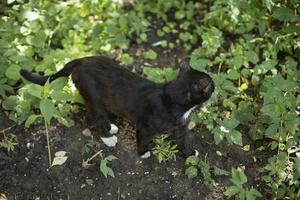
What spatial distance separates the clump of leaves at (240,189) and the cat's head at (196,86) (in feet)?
2.17

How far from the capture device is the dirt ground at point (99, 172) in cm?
378

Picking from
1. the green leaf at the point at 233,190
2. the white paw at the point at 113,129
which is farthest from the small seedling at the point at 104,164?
the green leaf at the point at 233,190

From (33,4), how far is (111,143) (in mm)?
1560

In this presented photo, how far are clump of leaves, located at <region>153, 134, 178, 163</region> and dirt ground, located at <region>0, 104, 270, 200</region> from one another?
7 centimetres

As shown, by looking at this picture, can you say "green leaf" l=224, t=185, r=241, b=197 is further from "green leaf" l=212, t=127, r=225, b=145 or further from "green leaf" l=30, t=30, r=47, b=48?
"green leaf" l=30, t=30, r=47, b=48

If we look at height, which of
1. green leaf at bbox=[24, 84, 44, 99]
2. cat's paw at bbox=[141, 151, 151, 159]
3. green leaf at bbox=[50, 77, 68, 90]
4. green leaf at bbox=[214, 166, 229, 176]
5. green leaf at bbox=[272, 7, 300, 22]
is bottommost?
cat's paw at bbox=[141, 151, 151, 159]

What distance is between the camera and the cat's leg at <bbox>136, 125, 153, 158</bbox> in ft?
12.4

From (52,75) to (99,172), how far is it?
93cm

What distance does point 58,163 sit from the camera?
393cm

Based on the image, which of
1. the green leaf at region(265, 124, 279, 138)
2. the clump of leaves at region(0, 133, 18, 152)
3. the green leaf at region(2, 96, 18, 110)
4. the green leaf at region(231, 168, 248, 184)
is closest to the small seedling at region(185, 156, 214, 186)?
the green leaf at region(231, 168, 248, 184)

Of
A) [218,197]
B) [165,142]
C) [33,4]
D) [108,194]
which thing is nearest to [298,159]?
[218,197]

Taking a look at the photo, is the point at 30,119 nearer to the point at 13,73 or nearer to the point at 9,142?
the point at 9,142

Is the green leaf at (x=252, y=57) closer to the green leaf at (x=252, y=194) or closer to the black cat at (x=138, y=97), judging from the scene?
the black cat at (x=138, y=97)

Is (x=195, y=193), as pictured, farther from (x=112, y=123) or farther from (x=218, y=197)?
(x=112, y=123)
